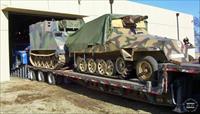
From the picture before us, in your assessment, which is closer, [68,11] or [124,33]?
[124,33]

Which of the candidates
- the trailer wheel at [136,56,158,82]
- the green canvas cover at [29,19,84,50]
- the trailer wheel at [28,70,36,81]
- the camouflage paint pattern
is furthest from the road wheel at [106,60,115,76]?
the trailer wheel at [28,70,36,81]

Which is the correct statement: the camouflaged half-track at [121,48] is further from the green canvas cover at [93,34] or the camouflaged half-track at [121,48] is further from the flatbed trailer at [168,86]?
the flatbed trailer at [168,86]

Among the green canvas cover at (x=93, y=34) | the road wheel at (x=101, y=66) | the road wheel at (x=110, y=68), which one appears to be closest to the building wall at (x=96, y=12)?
the green canvas cover at (x=93, y=34)

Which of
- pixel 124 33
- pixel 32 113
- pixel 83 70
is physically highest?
pixel 124 33

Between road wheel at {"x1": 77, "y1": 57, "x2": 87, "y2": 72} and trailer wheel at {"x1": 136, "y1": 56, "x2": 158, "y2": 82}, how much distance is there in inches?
155

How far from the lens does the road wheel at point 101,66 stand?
505 inches

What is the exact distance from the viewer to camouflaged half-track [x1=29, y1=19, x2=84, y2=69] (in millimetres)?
16656

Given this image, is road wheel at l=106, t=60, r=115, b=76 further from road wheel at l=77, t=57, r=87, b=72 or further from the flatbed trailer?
road wheel at l=77, t=57, r=87, b=72

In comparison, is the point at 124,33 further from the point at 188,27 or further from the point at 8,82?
the point at 188,27

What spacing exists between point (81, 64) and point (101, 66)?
1.80 meters

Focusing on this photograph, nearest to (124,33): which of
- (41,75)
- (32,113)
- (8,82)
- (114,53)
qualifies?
(114,53)

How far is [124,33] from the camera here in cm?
1295

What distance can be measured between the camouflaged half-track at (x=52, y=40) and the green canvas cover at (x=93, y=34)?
120 cm

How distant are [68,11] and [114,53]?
12.4m
